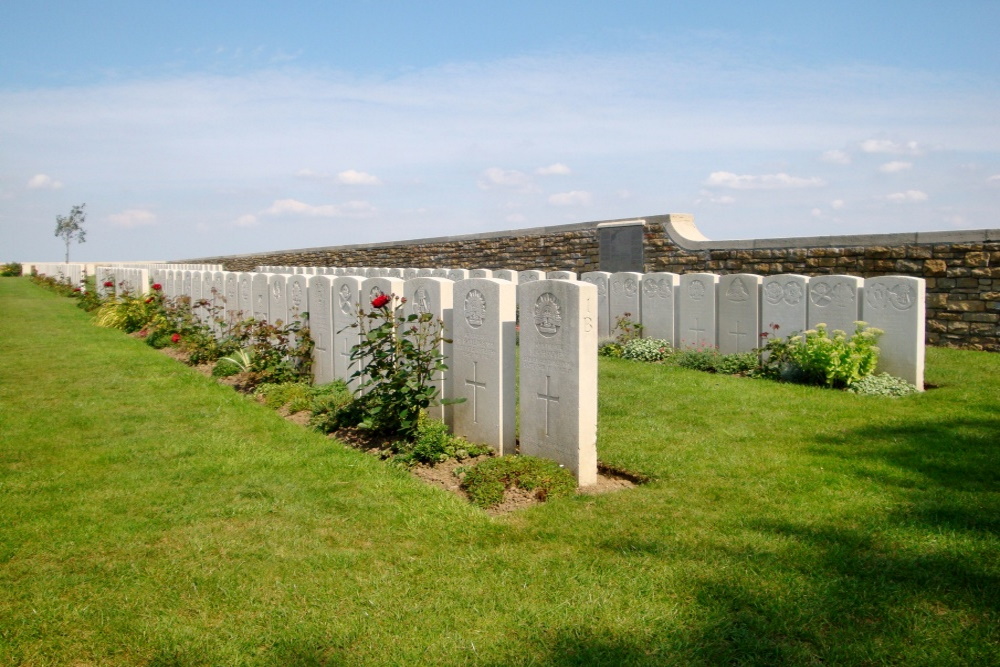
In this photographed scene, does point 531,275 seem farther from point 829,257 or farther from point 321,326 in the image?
point 321,326

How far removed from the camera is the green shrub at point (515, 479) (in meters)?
5.04

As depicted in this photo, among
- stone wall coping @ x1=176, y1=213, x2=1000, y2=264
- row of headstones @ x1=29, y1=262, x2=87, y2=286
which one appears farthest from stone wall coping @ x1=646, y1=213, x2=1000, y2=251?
row of headstones @ x1=29, y1=262, x2=87, y2=286

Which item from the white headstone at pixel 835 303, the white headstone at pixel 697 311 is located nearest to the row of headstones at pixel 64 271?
the white headstone at pixel 697 311

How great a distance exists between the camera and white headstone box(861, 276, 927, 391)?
8.66m

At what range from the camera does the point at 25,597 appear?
12.2 ft

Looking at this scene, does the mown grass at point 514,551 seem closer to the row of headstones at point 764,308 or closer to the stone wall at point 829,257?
the row of headstones at point 764,308

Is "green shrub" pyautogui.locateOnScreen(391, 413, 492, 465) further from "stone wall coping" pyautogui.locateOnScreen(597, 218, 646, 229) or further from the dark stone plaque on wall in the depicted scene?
"stone wall coping" pyautogui.locateOnScreen(597, 218, 646, 229)

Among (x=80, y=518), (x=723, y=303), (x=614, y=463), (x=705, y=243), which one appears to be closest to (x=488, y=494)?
(x=614, y=463)

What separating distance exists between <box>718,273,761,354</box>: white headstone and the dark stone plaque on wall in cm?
517

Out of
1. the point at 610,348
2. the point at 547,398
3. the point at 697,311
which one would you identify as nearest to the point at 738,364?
the point at 697,311

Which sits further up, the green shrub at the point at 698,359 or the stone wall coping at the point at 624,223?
the stone wall coping at the point at 624,223

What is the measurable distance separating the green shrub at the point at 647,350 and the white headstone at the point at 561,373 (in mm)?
5637

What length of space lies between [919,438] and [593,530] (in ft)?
11.5

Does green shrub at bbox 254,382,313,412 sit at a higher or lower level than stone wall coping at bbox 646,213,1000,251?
lower
